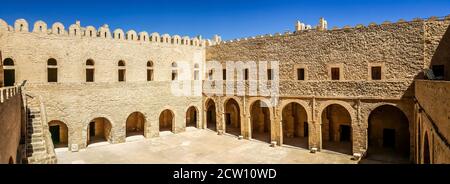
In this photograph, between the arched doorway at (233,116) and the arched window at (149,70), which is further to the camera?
the arched doorway at (233,116)

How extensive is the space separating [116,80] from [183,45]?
Answer: 6219 mm

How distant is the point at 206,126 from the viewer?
24.5m

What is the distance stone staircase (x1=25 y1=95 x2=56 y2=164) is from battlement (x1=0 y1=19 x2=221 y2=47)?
4.20 metres

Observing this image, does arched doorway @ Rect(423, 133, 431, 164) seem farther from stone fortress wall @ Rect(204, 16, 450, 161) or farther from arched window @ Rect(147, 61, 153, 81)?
arched window @ Rect(147, 61, 153, 81)

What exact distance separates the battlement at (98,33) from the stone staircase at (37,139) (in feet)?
13.8

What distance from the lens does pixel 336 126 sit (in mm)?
19906

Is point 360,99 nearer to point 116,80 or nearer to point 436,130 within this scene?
point 436,130

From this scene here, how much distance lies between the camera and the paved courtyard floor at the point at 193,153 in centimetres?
1531

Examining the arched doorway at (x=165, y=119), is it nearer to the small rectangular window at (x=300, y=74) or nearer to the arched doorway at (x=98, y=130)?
the arched doorway at (x=98, y=130)

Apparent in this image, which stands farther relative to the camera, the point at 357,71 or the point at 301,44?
the point at 301,44

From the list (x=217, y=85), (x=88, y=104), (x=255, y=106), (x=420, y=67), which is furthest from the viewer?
(x=255, y=106)

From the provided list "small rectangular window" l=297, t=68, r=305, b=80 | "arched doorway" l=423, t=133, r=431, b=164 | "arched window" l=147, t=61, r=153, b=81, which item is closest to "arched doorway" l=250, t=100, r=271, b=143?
"small rectangular window" l=297, t=68, r=305, b=80

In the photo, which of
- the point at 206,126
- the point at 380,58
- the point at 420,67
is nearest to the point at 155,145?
the point at 206,126

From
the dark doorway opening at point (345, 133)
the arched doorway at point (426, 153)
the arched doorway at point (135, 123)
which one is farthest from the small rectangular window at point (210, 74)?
the arched doorway at point (426, 153)
